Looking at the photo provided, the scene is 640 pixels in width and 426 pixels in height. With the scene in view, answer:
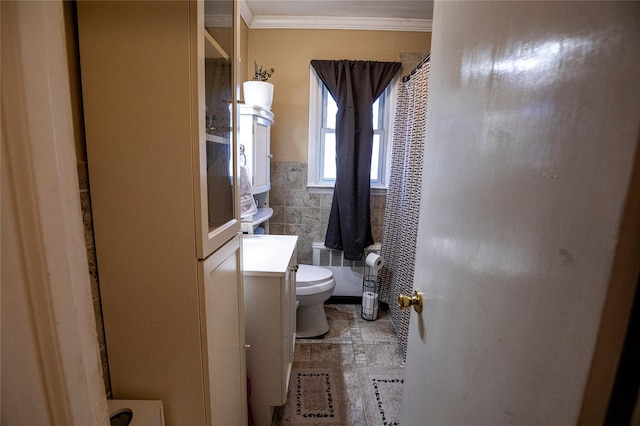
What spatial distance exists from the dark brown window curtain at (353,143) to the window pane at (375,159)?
0.65 feet

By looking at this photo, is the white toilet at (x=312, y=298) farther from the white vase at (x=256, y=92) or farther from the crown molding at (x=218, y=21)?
the crown molding at (x=218, y=21)

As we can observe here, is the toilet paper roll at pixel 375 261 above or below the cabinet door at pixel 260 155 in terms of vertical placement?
below

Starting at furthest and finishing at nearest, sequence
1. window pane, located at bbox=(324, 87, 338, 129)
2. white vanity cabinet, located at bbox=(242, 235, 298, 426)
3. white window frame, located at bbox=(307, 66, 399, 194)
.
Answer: window pane, located at bbox=(324, 87, 338, 129)
white window frame, located at bbox=(307, 66, 399, 194)
white vanity cabinet, located at bbox=(242, 235, 298, 426)

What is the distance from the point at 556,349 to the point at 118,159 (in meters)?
0.92

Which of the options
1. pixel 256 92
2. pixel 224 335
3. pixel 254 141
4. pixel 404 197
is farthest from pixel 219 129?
pixel 404 197

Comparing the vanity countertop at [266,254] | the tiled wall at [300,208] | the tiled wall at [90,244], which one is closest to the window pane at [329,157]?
the tiled wall at [300,208]

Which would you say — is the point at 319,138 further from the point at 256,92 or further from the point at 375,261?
the point at 375,261

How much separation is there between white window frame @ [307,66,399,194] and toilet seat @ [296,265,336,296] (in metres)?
0.80

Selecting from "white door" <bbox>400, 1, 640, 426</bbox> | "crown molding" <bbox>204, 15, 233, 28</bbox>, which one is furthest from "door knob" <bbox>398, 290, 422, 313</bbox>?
"crown molding" <bbox>204, 15, 233, 28</bbox>

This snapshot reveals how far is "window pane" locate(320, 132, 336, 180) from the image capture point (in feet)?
9.04

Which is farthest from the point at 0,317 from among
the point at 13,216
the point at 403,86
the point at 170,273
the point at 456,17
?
the point at 403,86

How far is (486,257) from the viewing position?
20.5 inches

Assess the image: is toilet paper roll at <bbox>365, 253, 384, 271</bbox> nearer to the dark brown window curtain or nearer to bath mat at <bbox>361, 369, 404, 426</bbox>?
the dark brown window curtain

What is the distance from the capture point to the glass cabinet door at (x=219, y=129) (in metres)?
0.84
